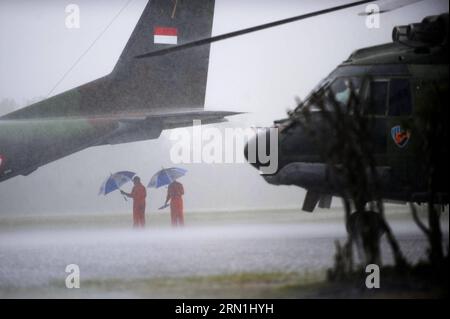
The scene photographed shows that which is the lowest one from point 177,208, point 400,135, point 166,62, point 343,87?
point 177,208

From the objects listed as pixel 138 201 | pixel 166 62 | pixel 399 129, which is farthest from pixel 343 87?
pixel 138 201

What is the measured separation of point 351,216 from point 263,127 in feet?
3.86

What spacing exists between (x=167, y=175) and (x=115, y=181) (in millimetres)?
529

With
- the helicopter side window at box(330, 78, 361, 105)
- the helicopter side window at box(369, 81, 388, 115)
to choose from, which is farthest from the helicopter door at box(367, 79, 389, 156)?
the helicopter side window at box(330, 78, 361, 105)

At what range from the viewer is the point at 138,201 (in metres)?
6.77

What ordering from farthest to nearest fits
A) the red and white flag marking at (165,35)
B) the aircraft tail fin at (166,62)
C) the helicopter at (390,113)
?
the red and white flag marking at (165,35)
the aircraft tail fin at (166,62)
the helicopter at (390,113)

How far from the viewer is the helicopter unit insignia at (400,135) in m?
6.39

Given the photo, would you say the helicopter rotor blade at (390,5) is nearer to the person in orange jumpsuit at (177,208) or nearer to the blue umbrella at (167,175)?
the blue umbrella at (167,175)

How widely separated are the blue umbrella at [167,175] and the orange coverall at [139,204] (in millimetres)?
137

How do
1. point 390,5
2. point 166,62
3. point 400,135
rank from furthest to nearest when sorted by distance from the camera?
point 166,62 → point 390,5 → point 400,135

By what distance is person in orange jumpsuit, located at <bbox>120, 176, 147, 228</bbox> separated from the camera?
6699mm

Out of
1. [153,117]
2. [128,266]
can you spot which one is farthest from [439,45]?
[128,266]

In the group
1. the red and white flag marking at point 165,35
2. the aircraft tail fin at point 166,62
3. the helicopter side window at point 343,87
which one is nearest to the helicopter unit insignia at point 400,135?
the helicopter side window at point 343,87

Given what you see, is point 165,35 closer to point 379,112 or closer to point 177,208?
point 177,208
